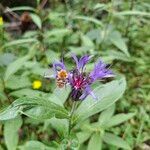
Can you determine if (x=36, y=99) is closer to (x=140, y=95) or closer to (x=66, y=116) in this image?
(x=66, y=116)

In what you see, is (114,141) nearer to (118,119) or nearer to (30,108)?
(118,119)

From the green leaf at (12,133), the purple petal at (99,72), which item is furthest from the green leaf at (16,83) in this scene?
the purple petal at (99,72)

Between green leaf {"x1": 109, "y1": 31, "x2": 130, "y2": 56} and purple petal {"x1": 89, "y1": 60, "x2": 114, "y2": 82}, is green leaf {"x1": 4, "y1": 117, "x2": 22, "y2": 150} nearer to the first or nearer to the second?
purple petal {"x1": 89, "y1": 60, "x2": 114, "y2": 82}

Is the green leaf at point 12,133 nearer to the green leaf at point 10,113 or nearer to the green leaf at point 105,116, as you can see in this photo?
the green leaf at point 105,116

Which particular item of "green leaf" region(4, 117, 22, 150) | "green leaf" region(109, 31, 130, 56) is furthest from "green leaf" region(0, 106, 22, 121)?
"green leaf" region(109, 31, 130, 56)

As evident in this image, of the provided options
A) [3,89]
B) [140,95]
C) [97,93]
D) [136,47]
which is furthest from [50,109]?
[136,47]

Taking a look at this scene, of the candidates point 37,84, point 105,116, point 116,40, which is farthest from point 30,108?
point 116,40
